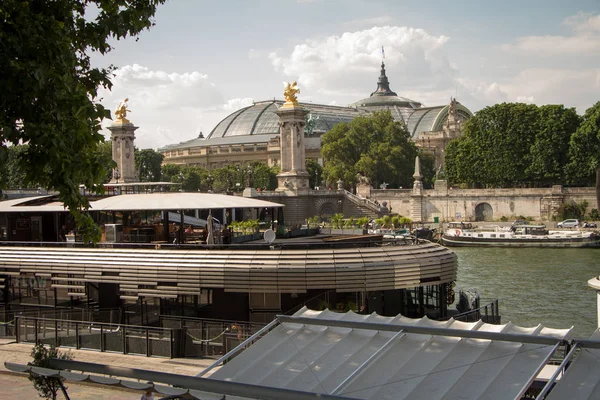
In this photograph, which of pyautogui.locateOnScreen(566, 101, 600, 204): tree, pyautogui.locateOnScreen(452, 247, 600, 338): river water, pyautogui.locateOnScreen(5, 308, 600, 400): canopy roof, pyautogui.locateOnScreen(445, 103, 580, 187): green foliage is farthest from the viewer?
pyautogui.locateOnScreen(445, 103, 580, 187): green foliage

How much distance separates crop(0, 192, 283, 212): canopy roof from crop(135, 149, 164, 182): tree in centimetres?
8736

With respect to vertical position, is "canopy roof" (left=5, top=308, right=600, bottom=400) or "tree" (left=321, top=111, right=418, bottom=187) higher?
"tree" (left=321, top=111, right=418, bottom=187)

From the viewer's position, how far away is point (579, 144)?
7256 centimetres

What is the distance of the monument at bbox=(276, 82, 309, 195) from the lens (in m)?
82.7

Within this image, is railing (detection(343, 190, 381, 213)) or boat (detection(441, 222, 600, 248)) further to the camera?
railing (detection(343, 190, 381, 213))

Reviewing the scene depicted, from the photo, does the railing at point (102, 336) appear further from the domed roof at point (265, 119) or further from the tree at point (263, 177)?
the domed roof at point (265, 119)

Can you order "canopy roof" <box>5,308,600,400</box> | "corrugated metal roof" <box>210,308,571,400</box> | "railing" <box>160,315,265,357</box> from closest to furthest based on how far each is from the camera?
"canopy roof" <box>5,308,600,400</box> < "corrugated metal roof" <box>210,308,571,400</box> < "railing" <box>160,315,265,357</box>

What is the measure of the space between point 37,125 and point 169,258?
9.48 meters

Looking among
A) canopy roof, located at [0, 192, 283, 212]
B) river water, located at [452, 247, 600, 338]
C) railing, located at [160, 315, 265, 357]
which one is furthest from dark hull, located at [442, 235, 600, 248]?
railing, located at [160, 315, 265, 357]

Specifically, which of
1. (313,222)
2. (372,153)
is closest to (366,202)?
(372,153)

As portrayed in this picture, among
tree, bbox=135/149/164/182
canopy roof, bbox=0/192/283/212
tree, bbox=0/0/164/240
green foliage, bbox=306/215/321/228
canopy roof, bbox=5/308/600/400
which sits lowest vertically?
green foliage, bbox=306/215/321/228

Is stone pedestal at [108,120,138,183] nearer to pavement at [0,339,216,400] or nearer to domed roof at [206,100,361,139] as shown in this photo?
domed roof at [206,100,361,139]

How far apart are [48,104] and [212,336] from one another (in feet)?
28.3

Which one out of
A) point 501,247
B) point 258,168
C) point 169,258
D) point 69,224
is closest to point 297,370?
point 169,258
